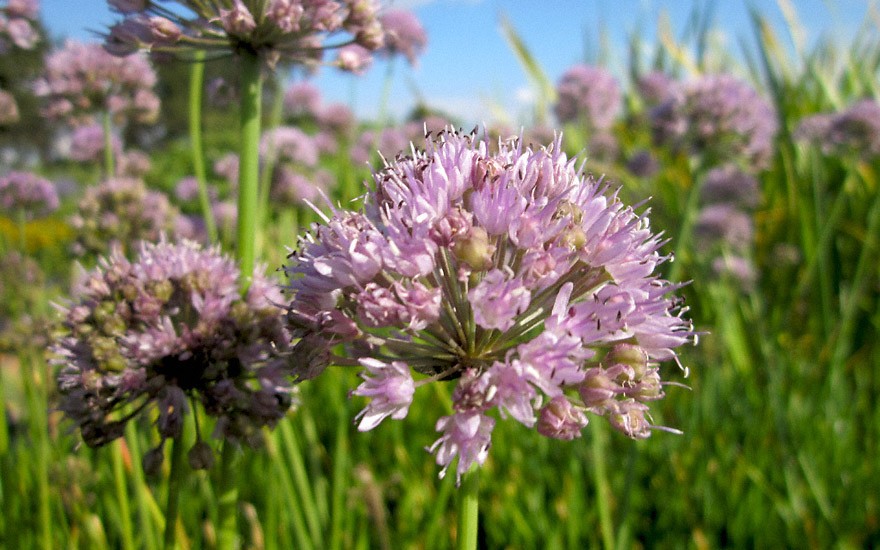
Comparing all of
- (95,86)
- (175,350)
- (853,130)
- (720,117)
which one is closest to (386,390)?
(175,350)

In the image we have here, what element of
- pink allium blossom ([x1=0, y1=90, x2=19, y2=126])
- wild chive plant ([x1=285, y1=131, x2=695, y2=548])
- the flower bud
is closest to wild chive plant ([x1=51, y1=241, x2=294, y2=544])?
wild chive plant ([x1=285, y1=131, x2=695, y2=548])

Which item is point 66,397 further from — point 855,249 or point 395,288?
point 855,249

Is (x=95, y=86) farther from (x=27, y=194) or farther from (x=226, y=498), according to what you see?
(x=226, y=498)

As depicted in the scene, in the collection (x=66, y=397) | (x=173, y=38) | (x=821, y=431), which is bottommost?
(x=821, y=431)

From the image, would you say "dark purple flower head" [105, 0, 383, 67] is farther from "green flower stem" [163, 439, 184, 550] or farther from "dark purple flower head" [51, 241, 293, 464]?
"green flower stem" [163, 439, 184, 550]

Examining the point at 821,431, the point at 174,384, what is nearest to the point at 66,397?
the point at 174,384

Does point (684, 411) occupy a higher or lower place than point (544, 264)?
lower

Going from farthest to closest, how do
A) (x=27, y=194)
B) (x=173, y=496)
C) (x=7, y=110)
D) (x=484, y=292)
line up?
(x=27, y=194) → (x=7, y=110) → (x=173, y=496) → (x=484, y=292)
